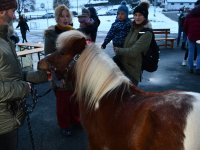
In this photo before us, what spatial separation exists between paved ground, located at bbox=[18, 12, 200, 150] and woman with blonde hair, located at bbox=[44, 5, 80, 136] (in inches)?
7.5

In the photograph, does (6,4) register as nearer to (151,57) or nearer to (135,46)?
(135,46)

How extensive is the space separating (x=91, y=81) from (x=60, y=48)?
46 centimetres

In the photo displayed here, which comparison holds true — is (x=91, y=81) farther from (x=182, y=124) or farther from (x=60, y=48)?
(x=182, y=124)

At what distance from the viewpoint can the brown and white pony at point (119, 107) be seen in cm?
190

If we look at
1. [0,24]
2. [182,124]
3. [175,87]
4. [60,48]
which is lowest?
[175,87]

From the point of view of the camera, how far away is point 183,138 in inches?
73.9

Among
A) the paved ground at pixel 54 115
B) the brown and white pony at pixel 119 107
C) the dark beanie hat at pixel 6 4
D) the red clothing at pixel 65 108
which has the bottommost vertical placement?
the paved ground at pixel 54 115

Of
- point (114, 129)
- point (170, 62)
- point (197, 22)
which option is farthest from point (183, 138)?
point (170, 62)

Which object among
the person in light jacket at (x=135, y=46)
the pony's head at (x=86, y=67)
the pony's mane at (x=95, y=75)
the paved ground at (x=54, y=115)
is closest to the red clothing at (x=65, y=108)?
the paved ground at (x=54, y=115)

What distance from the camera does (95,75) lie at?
238 cm

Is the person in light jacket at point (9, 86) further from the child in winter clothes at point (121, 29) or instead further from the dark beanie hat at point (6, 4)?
the child in winter clothes at point (121, 29)

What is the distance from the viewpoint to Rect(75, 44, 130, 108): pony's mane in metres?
2.35

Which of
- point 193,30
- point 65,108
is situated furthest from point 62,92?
point 193,30

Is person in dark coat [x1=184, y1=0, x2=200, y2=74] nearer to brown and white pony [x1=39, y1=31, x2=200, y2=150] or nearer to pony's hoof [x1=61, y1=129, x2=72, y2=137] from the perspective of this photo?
pony's hoof [x1=61, y1=129, x2=72, y2=137]
